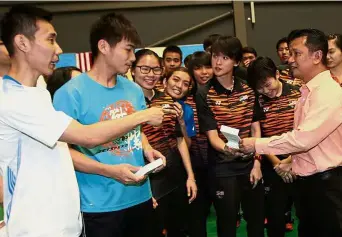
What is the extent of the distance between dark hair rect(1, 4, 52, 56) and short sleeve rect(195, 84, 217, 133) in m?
1.42

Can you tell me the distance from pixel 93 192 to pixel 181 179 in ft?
3.67

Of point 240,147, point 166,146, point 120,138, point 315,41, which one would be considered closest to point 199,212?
point 166,146

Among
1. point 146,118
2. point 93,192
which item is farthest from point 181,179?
point 146,118

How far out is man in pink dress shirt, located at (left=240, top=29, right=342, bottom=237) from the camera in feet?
7.32

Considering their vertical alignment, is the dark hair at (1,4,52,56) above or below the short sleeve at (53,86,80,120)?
above

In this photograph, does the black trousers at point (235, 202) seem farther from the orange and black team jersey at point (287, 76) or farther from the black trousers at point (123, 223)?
the orange and black team jersey at point (287, 76)

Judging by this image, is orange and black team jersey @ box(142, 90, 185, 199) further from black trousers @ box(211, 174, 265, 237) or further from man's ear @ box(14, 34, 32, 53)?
man's ear @ box(14, 34, 32, 53)

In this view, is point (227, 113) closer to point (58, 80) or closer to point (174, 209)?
point (174, 209)

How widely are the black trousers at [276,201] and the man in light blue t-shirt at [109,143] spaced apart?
1.29 m

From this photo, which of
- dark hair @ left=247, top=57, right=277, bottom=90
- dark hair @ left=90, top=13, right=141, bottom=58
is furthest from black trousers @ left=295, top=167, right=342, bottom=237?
dark hair @ left=90, top=13, right=141, bottom=58

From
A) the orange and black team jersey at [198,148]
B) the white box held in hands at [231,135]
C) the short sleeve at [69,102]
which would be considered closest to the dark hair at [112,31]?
the short sleeve at [69,102]

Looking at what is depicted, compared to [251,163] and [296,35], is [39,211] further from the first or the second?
[296,35]

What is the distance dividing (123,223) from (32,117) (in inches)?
30.4

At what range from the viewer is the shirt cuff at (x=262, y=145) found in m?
2.49
